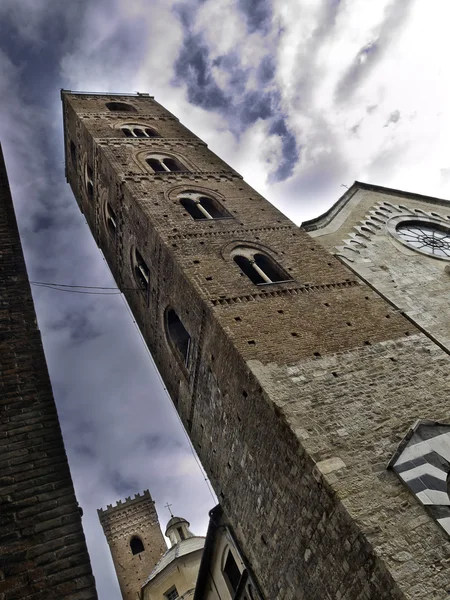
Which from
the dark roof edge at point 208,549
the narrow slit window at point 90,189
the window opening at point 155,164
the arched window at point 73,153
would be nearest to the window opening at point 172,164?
the window opening at point 155,164

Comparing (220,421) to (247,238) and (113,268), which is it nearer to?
(247,238)

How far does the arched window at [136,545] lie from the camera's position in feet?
100

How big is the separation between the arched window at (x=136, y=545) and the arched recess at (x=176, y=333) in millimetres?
24586

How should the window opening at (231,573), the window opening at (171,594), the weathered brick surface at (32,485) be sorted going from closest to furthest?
the weathered brick surface at (32,485) < the window opening at (231,573) < the window opening at (171,594)

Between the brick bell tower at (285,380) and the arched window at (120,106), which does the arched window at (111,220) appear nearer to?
the brick bell tower at (285,380)

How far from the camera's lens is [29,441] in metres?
3.94

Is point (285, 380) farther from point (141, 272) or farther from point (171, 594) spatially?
point (171, 594)

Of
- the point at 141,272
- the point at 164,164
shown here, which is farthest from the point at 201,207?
the point at 164,164

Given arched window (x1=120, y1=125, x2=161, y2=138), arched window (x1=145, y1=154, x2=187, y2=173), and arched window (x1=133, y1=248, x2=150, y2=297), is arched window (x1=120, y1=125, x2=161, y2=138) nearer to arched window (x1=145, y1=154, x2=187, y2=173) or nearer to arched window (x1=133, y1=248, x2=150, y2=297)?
arched window (x1=145, y1=154, x2=187, y2=173)

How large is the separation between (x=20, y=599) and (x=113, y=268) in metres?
14.6

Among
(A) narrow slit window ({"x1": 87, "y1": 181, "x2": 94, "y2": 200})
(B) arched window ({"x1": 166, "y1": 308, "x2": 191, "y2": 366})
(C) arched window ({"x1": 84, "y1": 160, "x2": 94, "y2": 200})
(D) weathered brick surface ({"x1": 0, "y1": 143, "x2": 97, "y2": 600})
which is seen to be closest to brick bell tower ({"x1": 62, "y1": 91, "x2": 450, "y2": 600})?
(B) arched window ({"x1": 166, "y1": 308, "x2": 191, "y2": 366})

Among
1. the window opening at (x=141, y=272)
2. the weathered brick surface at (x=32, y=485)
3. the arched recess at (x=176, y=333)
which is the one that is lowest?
the weathered brick surface at (x=32, y=485)

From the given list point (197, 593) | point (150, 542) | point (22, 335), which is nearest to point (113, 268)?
point (197, 593)

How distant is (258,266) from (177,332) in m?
2.68
